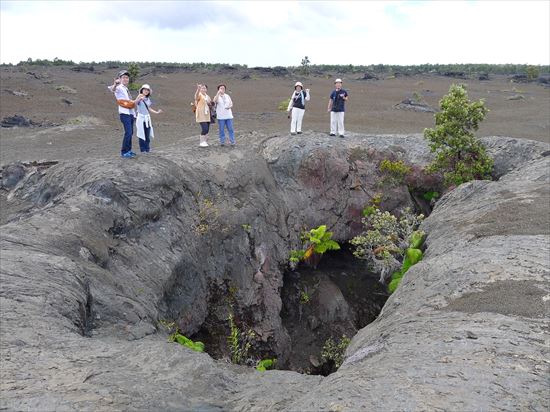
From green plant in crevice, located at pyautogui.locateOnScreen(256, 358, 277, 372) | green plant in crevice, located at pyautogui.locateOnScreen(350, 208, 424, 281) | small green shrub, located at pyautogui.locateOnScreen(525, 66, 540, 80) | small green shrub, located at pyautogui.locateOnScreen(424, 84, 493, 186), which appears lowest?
green plant in crevice, located at pyautogui.locateOnScreen(256, 358, 277, 372)

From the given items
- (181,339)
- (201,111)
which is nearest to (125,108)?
(201,111)

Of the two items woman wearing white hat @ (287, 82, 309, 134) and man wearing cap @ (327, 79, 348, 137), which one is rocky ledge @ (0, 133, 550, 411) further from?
man wearing cap @ (327, 79, 348, 137)

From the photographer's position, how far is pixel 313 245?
17.5 m

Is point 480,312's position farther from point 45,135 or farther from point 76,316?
point 45,135

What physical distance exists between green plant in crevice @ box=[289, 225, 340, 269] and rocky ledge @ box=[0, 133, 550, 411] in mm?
458

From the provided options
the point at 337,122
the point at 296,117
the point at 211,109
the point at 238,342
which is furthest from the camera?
the point at 337,122

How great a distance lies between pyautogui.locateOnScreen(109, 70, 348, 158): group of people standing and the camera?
43.7 ft

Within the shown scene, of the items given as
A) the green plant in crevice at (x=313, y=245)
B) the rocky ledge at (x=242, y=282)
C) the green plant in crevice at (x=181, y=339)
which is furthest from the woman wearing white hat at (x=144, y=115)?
the green plant in crevice at (x=313, y=245)

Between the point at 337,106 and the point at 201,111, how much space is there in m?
5.59

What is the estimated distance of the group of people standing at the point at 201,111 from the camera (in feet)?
43.7

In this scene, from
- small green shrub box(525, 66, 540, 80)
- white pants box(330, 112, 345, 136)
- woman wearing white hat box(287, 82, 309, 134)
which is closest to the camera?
woman wearing white hat box(287, 82, 309, 134)

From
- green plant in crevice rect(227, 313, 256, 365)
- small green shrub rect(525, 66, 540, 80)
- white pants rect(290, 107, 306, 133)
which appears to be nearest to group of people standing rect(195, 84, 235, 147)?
white pants rect(290, 107, 306, 133)

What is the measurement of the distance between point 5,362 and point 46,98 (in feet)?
133

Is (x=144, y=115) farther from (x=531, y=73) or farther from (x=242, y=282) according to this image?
(x=531, y=73)
